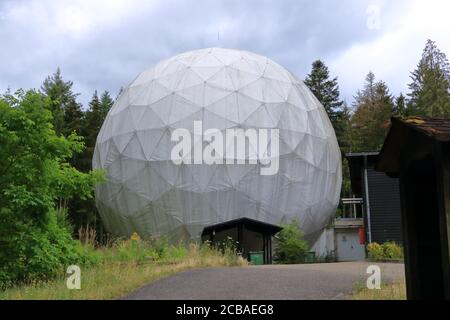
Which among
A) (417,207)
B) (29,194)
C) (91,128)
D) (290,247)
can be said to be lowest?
(290,247)

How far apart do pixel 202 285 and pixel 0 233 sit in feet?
15.6

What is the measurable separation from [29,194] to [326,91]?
167ft

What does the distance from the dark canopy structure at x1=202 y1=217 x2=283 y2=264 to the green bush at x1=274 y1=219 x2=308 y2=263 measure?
45 centimetres

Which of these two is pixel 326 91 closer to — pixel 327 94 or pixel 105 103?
pixel 327 94

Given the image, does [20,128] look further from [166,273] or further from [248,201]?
[248,201]

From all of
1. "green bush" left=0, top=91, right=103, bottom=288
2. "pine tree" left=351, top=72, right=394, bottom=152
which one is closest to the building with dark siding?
"green bush" left=0, top=91, right=103, bottom=288

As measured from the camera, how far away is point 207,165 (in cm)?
2719

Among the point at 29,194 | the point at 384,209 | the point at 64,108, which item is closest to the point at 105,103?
the point at 64,108

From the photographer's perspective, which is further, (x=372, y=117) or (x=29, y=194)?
(x=372, y=117)

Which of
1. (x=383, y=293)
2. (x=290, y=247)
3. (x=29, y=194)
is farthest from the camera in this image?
(x=290, y=247)

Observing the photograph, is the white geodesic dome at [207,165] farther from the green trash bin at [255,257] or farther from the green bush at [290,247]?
the green trash bin at [255,257]

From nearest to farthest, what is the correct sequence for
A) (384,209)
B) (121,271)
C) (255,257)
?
(121,271), (255,257), (384,209)
